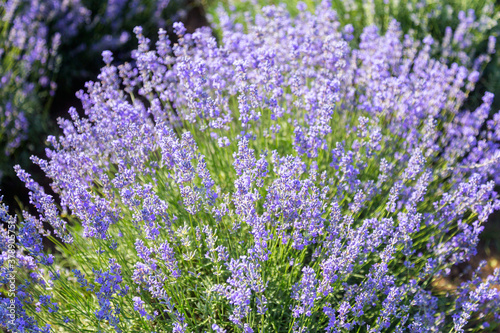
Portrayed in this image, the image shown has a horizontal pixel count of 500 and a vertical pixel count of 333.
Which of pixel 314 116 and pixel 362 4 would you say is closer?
pixel 314 116

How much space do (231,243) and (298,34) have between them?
189 cm

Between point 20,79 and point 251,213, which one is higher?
point 20,79

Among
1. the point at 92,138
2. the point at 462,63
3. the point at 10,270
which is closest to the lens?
the point at 10,270

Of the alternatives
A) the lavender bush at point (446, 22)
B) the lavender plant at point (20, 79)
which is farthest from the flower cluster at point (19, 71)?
the lavender bush at point (446, 22)

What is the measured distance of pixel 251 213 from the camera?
2256 millimetres

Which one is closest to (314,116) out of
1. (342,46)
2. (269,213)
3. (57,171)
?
(342,46)

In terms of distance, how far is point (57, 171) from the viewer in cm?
262

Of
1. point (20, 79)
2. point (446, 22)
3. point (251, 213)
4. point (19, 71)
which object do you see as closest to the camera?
point (251, 213)

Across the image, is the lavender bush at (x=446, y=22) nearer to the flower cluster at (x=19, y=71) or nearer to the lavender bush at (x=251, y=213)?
the lavender bush at (x=251, y=213)

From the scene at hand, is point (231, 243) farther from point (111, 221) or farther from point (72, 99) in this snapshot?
point (72, 99)

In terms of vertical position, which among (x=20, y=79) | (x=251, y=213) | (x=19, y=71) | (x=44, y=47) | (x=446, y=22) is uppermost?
(x=446, y=22)

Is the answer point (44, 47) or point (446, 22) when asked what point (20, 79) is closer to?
point (44, 47)

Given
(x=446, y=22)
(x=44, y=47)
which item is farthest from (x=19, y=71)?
(x=446, y=22)

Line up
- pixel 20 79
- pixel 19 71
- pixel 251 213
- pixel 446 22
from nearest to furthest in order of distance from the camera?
pixel 251 213, pixel 20 79, pixel 19 71, pixel 446 22
